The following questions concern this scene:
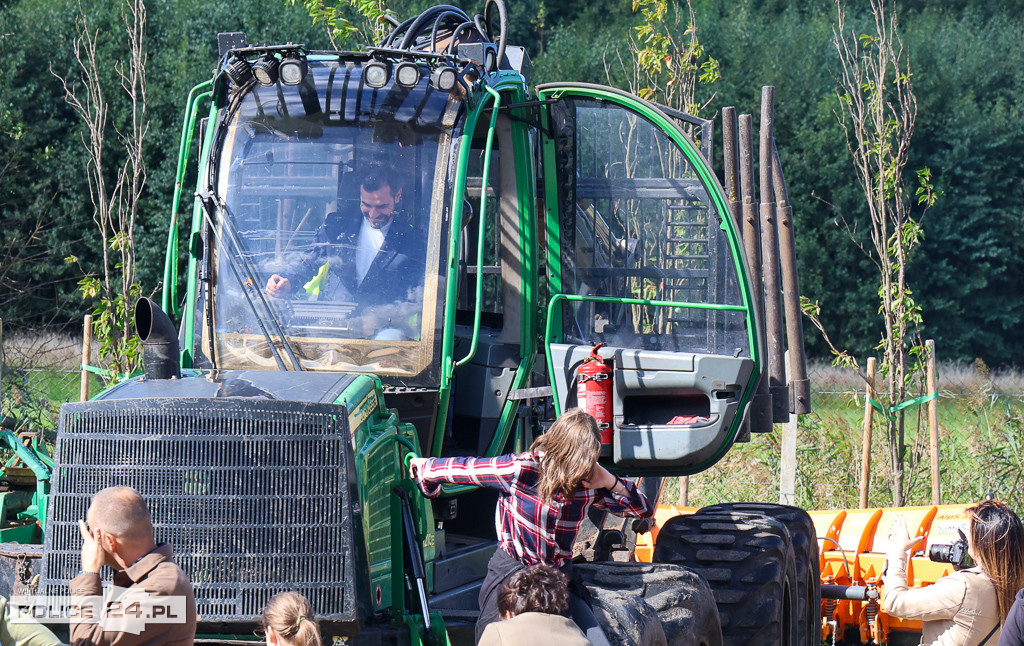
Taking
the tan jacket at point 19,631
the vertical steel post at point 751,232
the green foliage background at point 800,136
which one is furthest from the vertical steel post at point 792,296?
the green foliage background at point 800,136

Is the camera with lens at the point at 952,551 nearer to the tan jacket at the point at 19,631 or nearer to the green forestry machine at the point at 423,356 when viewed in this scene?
the green forestry machine at the point at 423,356

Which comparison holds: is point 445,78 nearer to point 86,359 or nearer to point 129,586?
point 129,586

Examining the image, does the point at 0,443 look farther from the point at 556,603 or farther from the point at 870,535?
the point at 870,535

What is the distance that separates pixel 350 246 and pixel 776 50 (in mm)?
24914

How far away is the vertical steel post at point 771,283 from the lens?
23.4 feet

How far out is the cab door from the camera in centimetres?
606

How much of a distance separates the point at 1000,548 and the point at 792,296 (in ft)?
12.5

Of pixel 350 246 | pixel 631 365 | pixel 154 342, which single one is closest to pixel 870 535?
pixel 631 365

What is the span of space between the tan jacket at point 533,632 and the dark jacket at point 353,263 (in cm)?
203

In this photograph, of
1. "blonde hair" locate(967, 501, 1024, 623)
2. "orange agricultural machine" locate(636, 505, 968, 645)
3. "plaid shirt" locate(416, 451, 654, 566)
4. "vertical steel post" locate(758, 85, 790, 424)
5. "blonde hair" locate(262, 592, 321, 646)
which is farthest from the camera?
"orange agricultural machine" locate(636, 505, 968, 645)

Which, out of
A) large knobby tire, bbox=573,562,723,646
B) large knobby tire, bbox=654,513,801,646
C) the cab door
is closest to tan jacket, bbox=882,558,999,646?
large knobby tire, bbox=573,562,723,646

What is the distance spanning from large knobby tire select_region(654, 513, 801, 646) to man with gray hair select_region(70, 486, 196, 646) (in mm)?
2738

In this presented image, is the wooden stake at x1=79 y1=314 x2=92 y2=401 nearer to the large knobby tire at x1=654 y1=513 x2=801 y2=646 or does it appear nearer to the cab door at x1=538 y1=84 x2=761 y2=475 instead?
the cab door at x1=538 y1=84 x2=761 y2=475

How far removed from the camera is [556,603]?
3828 millimetres
